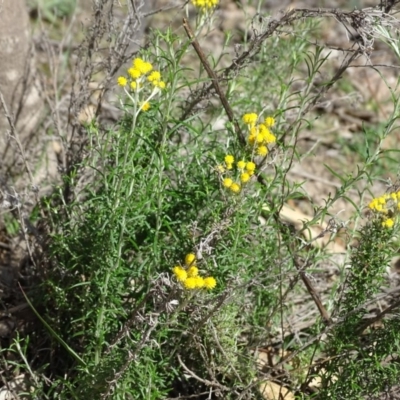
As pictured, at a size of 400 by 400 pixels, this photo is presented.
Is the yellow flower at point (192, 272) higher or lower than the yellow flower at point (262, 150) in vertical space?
Result: lower

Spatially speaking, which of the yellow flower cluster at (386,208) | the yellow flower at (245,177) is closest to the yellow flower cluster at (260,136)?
the yellow flower at (245,177)

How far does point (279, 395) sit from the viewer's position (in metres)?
3.17

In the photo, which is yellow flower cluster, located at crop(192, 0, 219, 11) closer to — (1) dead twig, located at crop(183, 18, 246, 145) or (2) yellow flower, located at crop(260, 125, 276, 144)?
(1) dead twig, located at crop(183, 18, 246, 145)

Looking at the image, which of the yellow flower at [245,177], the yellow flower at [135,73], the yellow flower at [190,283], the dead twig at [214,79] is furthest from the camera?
the dead twig at [214,79]

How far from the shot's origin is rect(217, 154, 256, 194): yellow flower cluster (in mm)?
2557

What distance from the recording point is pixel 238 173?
8.73 feet

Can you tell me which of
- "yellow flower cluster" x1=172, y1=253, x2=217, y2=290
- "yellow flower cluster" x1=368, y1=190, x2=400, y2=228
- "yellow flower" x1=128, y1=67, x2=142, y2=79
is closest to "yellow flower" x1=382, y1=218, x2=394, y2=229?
"yellow flower cluster" x1=368, y1=190, x2=400, y2=228

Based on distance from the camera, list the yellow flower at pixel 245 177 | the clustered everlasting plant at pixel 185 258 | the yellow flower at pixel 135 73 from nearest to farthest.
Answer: the yellow flower at pixel 135 73 < the yellow flower at pixel 245 177 < the clustered everlasting plant at pixel 185 258

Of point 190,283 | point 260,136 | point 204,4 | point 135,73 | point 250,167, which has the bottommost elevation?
point 190,283

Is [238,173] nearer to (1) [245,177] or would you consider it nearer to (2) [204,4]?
(1) [245,177]

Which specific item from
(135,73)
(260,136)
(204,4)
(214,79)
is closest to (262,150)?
(260,136)

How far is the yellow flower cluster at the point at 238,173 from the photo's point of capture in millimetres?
2557

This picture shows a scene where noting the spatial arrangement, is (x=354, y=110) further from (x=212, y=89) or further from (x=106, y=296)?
(x=106, y=296)

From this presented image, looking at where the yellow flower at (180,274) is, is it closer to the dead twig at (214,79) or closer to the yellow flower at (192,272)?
the yellow flower at (192,272)
